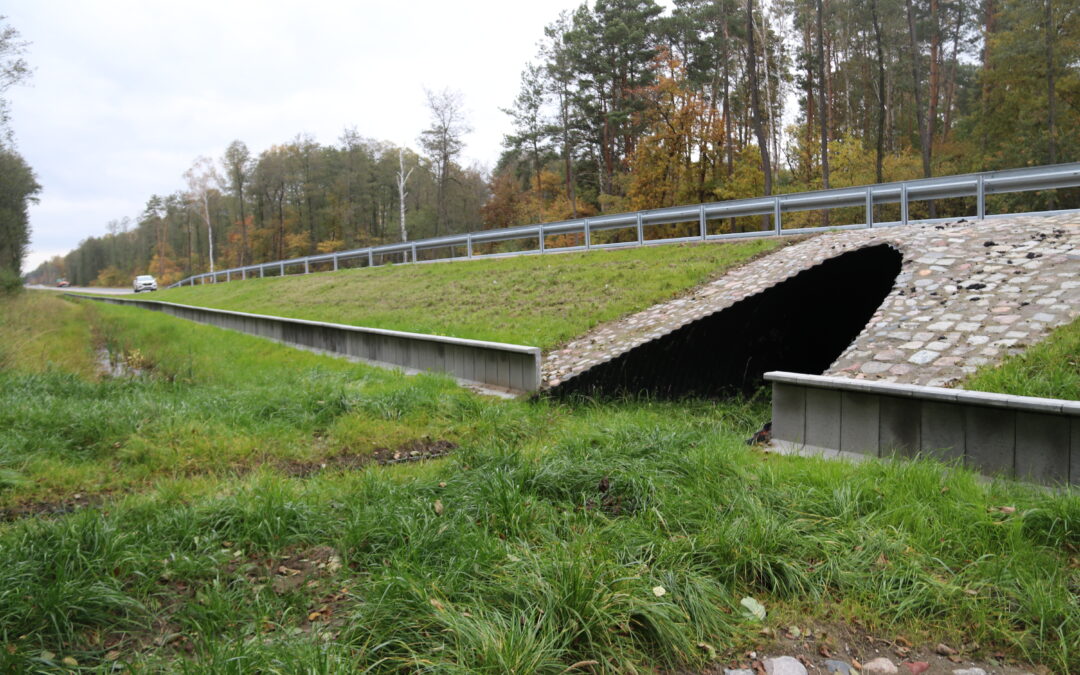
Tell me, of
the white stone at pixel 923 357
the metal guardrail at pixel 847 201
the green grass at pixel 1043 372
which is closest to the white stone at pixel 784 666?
the green grass at pixel 1043 372

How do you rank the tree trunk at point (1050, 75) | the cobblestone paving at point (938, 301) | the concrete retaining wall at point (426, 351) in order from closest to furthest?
the cobblestone paving at point (938, 301) < the concrete retaining wall at point (426, 351) < the tree trunk at point (1050, 75)

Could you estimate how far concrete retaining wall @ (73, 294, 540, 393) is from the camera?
358 inches

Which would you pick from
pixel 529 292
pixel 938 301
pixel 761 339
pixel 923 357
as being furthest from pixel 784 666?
pixel 529 292

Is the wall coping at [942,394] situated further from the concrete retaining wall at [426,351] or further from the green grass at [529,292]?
the green grass at [529,292]

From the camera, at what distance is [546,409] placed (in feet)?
26.4

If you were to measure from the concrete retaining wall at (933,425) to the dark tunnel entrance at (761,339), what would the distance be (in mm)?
2866

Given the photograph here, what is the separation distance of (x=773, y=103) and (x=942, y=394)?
3624 centimetres

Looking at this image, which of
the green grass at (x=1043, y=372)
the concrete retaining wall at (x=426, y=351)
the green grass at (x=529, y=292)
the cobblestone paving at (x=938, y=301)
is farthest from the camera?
the green grass at (x=529, y=292)

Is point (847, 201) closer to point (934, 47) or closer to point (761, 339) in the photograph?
point (761, 339)

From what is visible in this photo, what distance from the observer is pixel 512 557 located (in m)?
3.24

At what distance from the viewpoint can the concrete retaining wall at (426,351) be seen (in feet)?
29.9

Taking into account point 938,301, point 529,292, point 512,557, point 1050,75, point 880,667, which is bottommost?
point 880,667

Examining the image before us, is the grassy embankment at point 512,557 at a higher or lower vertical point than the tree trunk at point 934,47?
lower

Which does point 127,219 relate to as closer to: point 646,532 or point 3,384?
point 3,384
